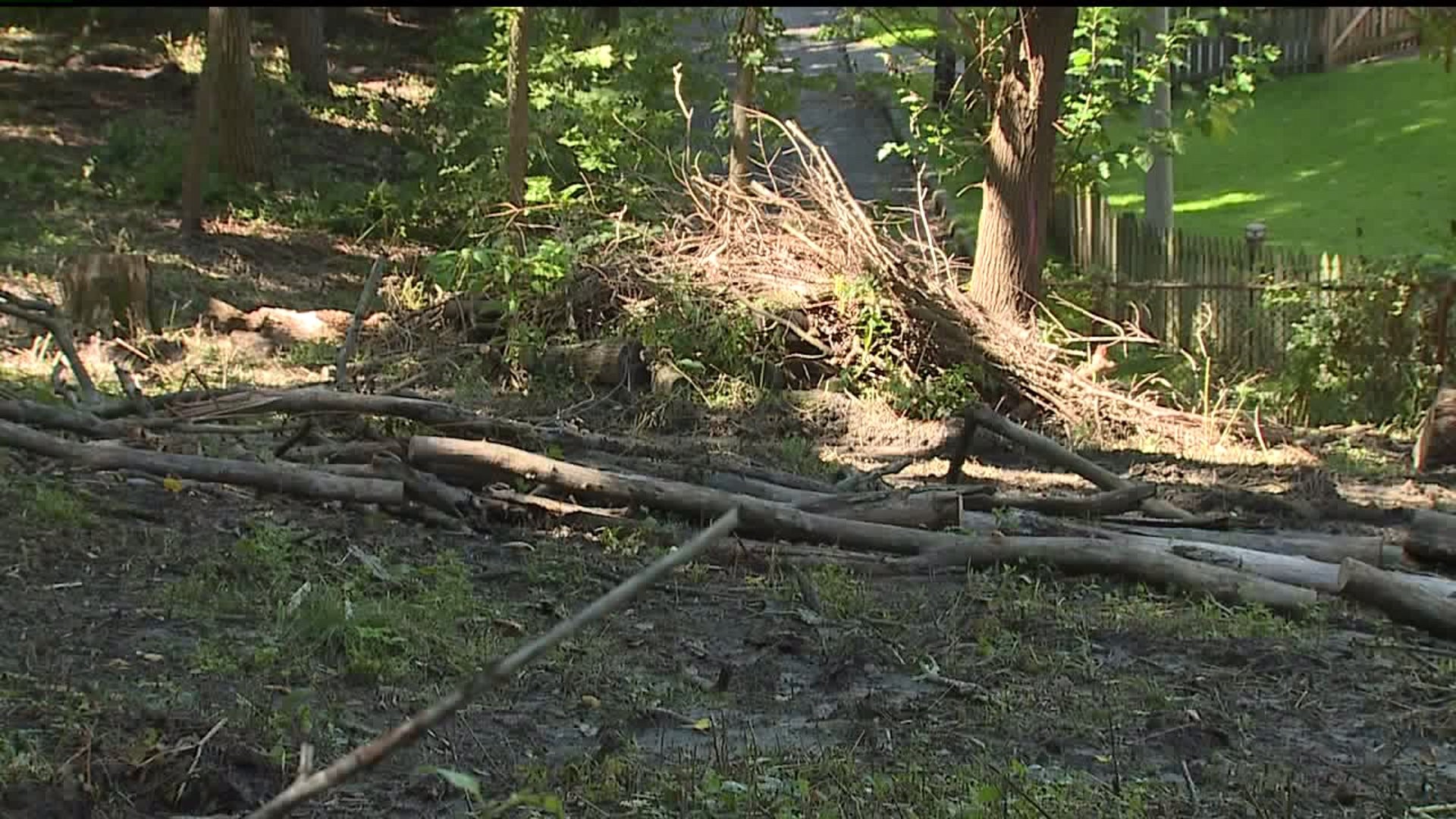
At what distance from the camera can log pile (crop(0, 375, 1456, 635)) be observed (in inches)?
286

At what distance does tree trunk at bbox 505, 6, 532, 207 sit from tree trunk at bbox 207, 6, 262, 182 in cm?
354

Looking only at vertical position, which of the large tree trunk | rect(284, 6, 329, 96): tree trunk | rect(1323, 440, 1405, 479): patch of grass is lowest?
rect(1323, 440, 1405, 479): patch of grass

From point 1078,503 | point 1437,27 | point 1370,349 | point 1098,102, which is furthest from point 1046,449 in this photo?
point 1098,102

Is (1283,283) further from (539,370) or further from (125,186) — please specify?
(125,186)

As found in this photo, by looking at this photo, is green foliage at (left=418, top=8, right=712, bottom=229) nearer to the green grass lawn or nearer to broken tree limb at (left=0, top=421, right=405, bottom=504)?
the green grass lawn

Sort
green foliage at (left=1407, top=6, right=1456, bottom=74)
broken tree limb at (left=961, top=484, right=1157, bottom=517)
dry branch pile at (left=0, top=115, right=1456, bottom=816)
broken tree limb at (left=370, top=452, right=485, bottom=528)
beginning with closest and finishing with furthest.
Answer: dry branch pile at (left=0, top=115, right=1456, bottom=816) → broken tree limb at (left=370, top=452, right=485, bottom=528) → broken tree limb at (left=961, top=484, right=1157, bottom=517) → green foliage at (left=1407, top=6, right=1456, bottom=74)

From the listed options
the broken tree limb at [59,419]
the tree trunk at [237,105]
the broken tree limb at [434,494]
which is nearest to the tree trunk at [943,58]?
the tree trunk at [237,105]

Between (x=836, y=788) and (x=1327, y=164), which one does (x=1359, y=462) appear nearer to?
(x=836, y=788)

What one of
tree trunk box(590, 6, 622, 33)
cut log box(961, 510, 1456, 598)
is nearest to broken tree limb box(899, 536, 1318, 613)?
cut log box(961, 510, 1456, 598)

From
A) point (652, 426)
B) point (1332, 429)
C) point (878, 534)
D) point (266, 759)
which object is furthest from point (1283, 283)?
point (266, 759)

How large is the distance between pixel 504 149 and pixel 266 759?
1322cm

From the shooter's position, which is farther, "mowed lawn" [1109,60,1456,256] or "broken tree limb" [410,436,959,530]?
"mowed lawn" [1109,60,1456,256]

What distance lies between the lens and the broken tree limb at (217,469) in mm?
7453

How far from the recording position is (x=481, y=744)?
4.86m
